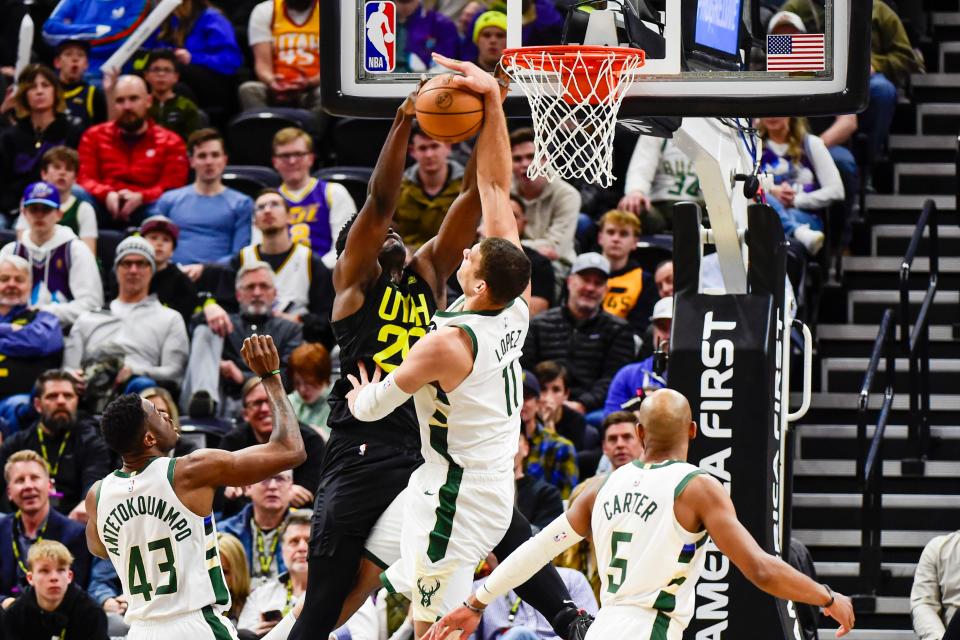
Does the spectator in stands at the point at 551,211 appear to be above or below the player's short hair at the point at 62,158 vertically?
below

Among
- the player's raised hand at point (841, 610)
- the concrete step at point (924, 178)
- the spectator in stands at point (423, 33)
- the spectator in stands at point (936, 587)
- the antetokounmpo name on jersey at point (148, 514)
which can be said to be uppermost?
the spectator in stands at point (423, 33)

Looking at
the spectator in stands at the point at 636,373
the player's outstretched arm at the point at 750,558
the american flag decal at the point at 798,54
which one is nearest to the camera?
the player's outstretched arm at the point at 750,558

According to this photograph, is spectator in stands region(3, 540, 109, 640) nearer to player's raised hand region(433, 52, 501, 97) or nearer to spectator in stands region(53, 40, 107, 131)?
player's raised hand region(433, 52, 501, 97)

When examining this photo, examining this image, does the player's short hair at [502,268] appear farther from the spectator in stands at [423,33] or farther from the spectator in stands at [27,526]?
the spectator in stands at [423,33]

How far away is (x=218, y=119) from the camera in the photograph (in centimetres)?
1465

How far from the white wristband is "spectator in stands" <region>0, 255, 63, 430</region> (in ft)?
17.9

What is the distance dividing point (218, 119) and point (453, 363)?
335 inches

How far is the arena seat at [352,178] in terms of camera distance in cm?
1289

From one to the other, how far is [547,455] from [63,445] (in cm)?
291

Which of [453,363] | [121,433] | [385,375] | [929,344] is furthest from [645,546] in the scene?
[929,344]

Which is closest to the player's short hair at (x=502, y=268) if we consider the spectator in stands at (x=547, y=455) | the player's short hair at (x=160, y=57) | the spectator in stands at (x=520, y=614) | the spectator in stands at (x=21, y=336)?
the spectator in stands at (x=520, y=614)

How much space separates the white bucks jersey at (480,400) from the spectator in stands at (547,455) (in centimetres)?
357

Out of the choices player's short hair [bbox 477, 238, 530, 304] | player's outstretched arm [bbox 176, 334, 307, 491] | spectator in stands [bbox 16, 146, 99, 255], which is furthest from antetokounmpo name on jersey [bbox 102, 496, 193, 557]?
spectator in stands [bbox 16, 146, 99, 255]

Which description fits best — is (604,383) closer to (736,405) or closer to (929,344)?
(929,344)
